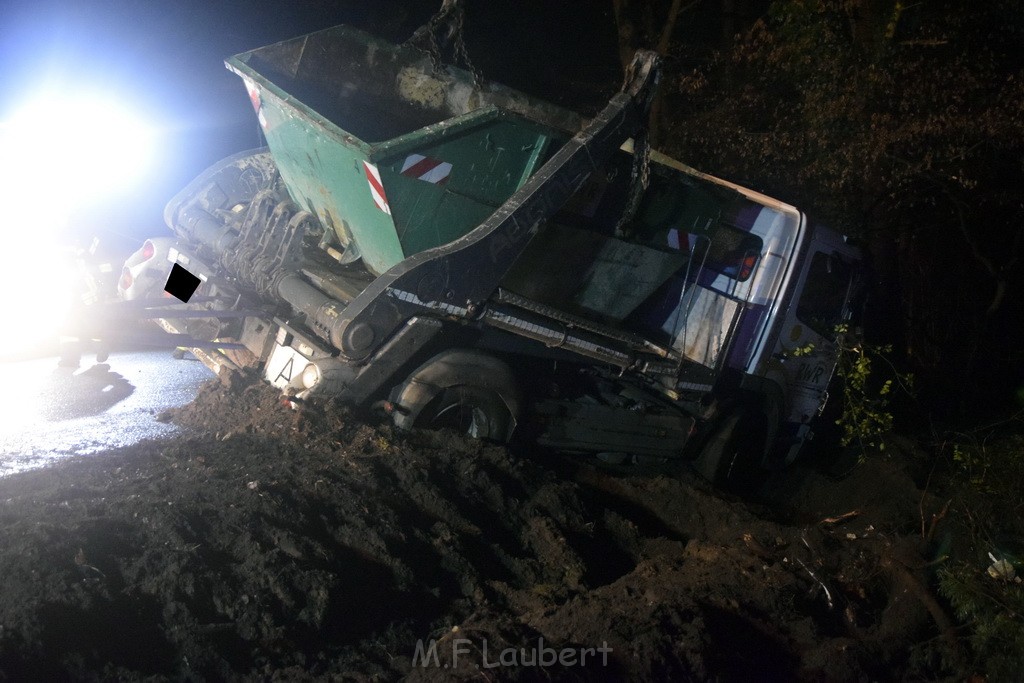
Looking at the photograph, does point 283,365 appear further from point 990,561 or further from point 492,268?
point 990,561

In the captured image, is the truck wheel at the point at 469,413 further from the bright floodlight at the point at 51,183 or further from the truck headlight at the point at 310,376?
the bright floodlight at the point at 51,183

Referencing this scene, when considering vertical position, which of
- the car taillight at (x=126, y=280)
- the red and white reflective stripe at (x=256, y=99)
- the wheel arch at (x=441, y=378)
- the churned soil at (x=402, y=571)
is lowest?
the churned soil at (x=402, y=571)

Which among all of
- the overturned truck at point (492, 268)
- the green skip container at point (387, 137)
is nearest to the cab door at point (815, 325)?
the overturned truck at point (492, 268)

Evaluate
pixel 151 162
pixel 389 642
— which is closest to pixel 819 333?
pixel 389 642

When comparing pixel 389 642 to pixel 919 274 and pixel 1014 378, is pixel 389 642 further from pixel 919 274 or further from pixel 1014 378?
pixel 1014 378

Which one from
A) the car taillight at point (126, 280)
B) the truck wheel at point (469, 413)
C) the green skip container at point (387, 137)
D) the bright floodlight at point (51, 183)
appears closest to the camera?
the bright floodlight at point (51, 183)

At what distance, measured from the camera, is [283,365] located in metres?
4.57

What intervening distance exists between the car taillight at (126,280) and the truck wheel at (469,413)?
2907mm

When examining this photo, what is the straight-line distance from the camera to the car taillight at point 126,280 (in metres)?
5.82

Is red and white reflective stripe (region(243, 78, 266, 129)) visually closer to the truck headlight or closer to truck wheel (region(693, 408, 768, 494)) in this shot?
the truck headlight

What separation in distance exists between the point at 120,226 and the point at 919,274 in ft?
39.9

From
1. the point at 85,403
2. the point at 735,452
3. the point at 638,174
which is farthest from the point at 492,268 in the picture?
the point at 85,403

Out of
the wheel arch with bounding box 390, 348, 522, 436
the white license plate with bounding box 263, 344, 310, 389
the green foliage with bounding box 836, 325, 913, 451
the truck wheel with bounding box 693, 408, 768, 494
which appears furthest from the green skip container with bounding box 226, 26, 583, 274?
the green foliage with bounding box 836, 325, 913, 451

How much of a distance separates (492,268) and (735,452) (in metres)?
2.95
